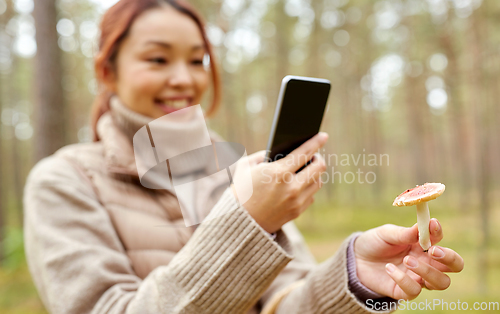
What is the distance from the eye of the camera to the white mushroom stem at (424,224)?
2.79 feet

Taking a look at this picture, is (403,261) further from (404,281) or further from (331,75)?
(331,75)

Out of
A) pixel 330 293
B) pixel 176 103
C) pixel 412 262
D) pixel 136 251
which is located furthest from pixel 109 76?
pixel 412 262

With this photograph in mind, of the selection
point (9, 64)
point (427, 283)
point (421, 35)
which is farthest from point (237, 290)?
point (9, 64)

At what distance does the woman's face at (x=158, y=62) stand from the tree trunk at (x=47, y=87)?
2913 millimetres

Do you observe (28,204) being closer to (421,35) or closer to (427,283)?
(427,283)

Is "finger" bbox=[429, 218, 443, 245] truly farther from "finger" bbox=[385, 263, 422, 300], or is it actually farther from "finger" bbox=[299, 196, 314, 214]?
"finger" bbox=[299, 196, 314, 214]

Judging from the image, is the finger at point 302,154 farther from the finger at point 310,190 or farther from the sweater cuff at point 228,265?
the sweater cuff at point 228,265

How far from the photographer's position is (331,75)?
578 inches

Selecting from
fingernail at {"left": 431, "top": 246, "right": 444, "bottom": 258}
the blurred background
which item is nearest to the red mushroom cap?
fingernail at {"left": 431, "top": 246, "right": 444, "bottom": 258}

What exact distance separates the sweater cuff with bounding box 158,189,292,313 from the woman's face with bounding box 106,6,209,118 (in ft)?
2.19

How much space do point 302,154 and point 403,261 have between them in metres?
0.43

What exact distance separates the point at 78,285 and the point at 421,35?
11.3m

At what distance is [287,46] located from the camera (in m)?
9.79

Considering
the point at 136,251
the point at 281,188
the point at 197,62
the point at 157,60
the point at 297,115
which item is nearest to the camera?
the point at 281,188
